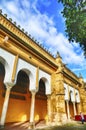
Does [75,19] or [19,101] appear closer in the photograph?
[75,19]

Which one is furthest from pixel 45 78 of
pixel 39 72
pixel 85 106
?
pixel 85 106

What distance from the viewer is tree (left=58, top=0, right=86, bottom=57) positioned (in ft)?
19.8

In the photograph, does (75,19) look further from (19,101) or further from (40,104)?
(40,104)

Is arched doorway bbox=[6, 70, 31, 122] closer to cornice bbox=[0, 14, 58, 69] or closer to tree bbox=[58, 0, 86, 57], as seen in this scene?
cornice bbox=[0, 14, 58, 69]

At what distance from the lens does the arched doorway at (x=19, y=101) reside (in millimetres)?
10688

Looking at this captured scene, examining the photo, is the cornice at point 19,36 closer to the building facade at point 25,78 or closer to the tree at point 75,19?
the building facade at point 25,78

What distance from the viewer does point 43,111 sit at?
1428cm

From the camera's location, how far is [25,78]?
40.6 ft

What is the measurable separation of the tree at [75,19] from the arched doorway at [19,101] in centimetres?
561

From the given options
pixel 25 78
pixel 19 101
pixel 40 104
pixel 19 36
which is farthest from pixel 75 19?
pixel 40 104

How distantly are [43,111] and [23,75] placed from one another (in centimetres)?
532

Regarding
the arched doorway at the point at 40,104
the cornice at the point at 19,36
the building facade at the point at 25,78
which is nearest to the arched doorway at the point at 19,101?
the building facade at the point at 25,78

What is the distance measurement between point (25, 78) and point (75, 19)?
26.0ft

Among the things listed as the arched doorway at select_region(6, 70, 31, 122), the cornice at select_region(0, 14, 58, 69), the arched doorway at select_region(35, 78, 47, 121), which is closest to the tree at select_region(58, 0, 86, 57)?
the cornice at select_region(0, 14, 58, 69)
